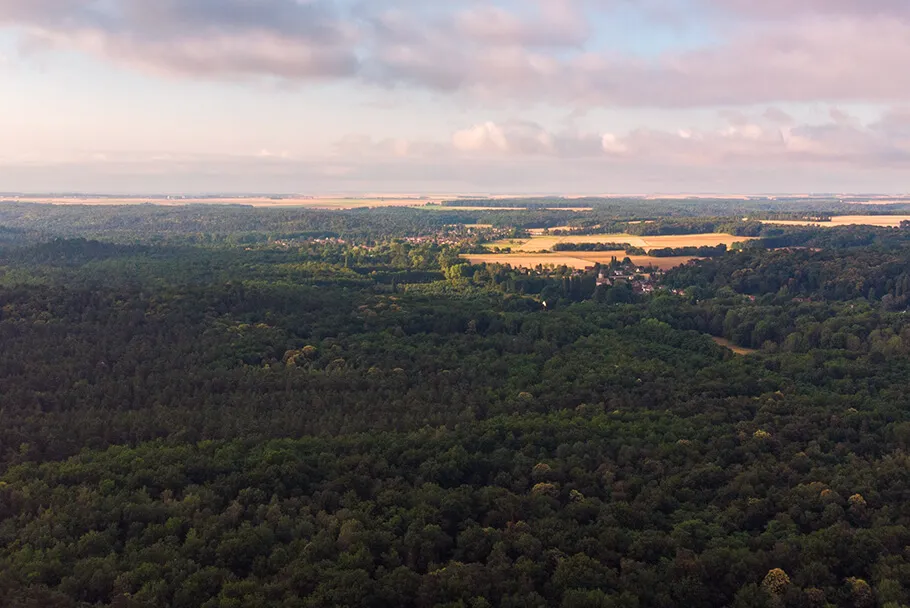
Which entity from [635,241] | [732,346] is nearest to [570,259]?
[635,241]

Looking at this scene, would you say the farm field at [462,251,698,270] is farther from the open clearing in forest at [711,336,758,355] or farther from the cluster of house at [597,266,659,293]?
the open clearing in forest at [711,336,758,355]

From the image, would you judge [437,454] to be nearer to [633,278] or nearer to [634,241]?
[633,278]

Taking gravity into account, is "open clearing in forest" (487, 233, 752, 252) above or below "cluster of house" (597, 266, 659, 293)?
above

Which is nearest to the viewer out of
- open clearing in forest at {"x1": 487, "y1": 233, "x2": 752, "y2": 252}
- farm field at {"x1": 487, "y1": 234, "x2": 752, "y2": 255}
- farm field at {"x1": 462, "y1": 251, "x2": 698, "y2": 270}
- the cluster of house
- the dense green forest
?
the dense green forest

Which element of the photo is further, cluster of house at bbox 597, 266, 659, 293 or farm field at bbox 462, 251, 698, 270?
farm field at bbox 462, 251, 698, 270

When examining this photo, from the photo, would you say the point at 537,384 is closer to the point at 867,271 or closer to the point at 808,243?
the point at 867,271

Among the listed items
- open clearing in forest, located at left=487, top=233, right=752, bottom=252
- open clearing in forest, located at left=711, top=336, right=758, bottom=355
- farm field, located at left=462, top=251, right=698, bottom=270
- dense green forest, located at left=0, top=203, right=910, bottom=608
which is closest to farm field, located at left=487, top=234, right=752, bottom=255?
open clearing in forest, located at left=487, top=233, right=752, bottom=252

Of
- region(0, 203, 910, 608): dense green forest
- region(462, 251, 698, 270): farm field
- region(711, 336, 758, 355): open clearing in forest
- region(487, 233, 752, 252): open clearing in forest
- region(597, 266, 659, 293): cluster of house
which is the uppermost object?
region(487, 233, 752, 252): open clearing in forest

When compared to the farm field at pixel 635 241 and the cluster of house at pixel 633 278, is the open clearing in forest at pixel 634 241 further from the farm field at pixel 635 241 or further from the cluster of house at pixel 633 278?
the cluster of house at pixel 633 278

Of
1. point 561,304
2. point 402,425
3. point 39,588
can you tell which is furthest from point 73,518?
point 561,304
